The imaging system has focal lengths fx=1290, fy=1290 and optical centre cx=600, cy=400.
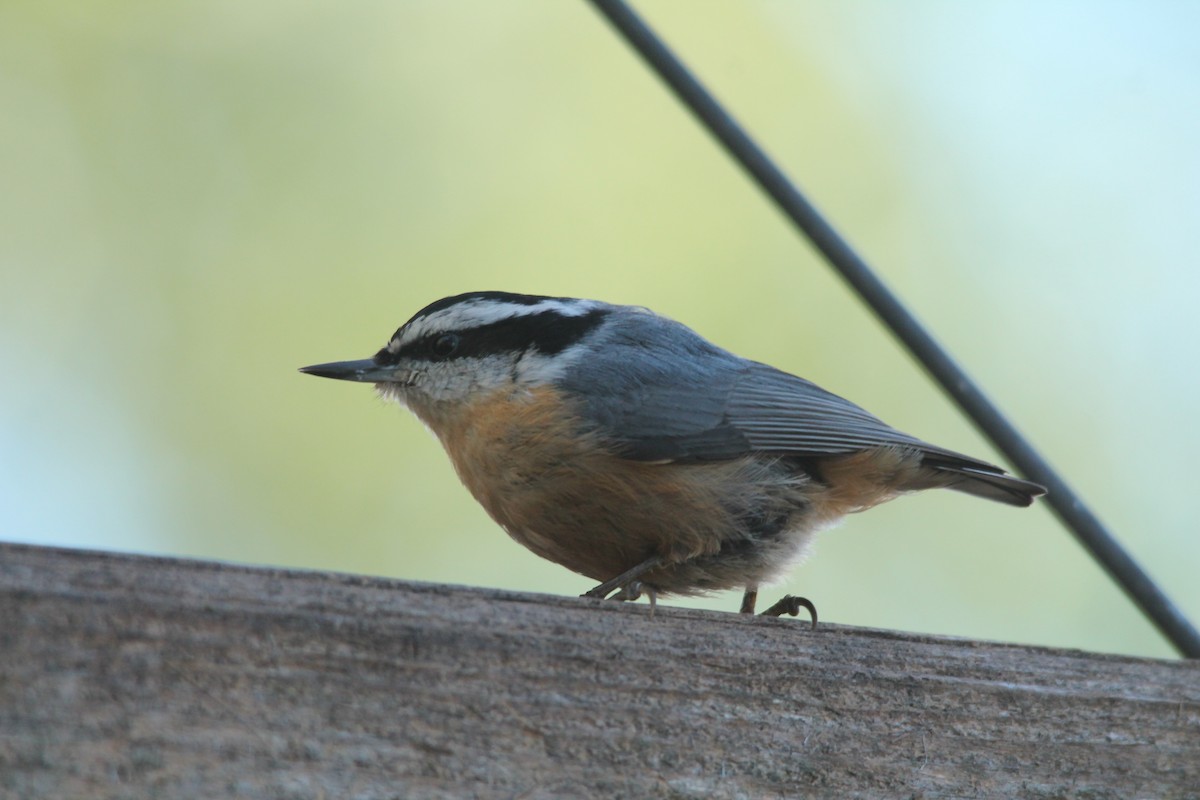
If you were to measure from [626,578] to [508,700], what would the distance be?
0.96 m

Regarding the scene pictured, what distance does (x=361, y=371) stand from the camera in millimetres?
3193

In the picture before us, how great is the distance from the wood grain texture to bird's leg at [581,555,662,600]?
2.10 feet

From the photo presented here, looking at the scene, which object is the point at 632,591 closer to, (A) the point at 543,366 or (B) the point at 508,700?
(A) the point at 543,366

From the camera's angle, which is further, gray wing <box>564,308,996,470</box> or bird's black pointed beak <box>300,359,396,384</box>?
bird's black pointed beak <box>300,359,396,384</box>

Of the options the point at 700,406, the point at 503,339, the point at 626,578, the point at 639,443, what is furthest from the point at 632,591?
the point at 503,339

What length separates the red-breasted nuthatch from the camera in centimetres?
271

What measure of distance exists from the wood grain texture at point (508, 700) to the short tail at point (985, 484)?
0.99 meters

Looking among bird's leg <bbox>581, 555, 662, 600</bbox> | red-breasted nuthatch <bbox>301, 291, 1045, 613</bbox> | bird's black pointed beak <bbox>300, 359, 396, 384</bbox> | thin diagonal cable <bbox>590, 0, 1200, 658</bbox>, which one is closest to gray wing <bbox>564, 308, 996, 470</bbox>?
→ red-breasted nuthatch <bbox>301, 291, 1045, 613</bbox>

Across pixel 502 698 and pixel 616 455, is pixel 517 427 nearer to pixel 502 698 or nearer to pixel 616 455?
pixel 616 455

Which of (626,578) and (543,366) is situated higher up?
(543,366)

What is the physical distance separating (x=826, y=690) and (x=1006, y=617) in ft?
8.94

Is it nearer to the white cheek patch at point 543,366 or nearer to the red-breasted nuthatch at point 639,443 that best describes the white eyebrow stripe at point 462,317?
the red-breasted nuthatch at point 639,443

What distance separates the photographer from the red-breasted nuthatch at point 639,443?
2.71m

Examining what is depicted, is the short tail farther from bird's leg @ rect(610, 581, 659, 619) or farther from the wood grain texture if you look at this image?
the wood grain texture
